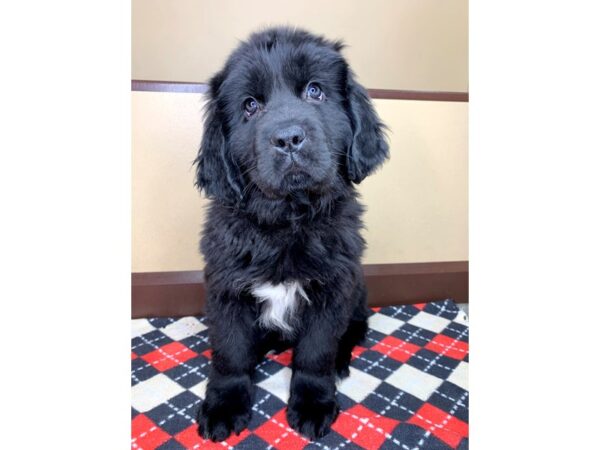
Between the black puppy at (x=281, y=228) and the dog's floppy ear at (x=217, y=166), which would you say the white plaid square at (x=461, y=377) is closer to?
the black puppy at (x=281, y=228)

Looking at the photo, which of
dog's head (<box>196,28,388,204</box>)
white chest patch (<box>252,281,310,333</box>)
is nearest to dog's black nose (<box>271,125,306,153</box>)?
dog's head (<box>196,28,388,204</box>)

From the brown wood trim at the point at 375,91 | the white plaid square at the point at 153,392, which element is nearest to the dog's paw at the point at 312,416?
the white plaid square at the point at 153,392

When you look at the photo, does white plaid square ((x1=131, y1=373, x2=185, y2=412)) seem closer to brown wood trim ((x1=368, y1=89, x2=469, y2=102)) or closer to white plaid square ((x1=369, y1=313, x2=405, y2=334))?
white plaid square ((x1=369, y1=313, x2=405, y2=334))

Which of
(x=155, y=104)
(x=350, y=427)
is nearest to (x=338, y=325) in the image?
(x=350, y=427)

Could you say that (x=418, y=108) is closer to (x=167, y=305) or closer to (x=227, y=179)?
(x=227, y=179)

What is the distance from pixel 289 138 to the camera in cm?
99

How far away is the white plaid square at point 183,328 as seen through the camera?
5.61 ft

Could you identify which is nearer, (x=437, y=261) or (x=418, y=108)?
(x=418, y=108)

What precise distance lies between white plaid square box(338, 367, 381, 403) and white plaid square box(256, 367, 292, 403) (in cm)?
19

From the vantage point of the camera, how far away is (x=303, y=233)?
1.19 metres

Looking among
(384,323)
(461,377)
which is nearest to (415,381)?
(461,377)

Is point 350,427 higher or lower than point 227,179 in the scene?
lower

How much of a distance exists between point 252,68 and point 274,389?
1.08 metres

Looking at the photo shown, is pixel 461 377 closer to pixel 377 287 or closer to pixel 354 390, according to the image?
pixel 354 390
